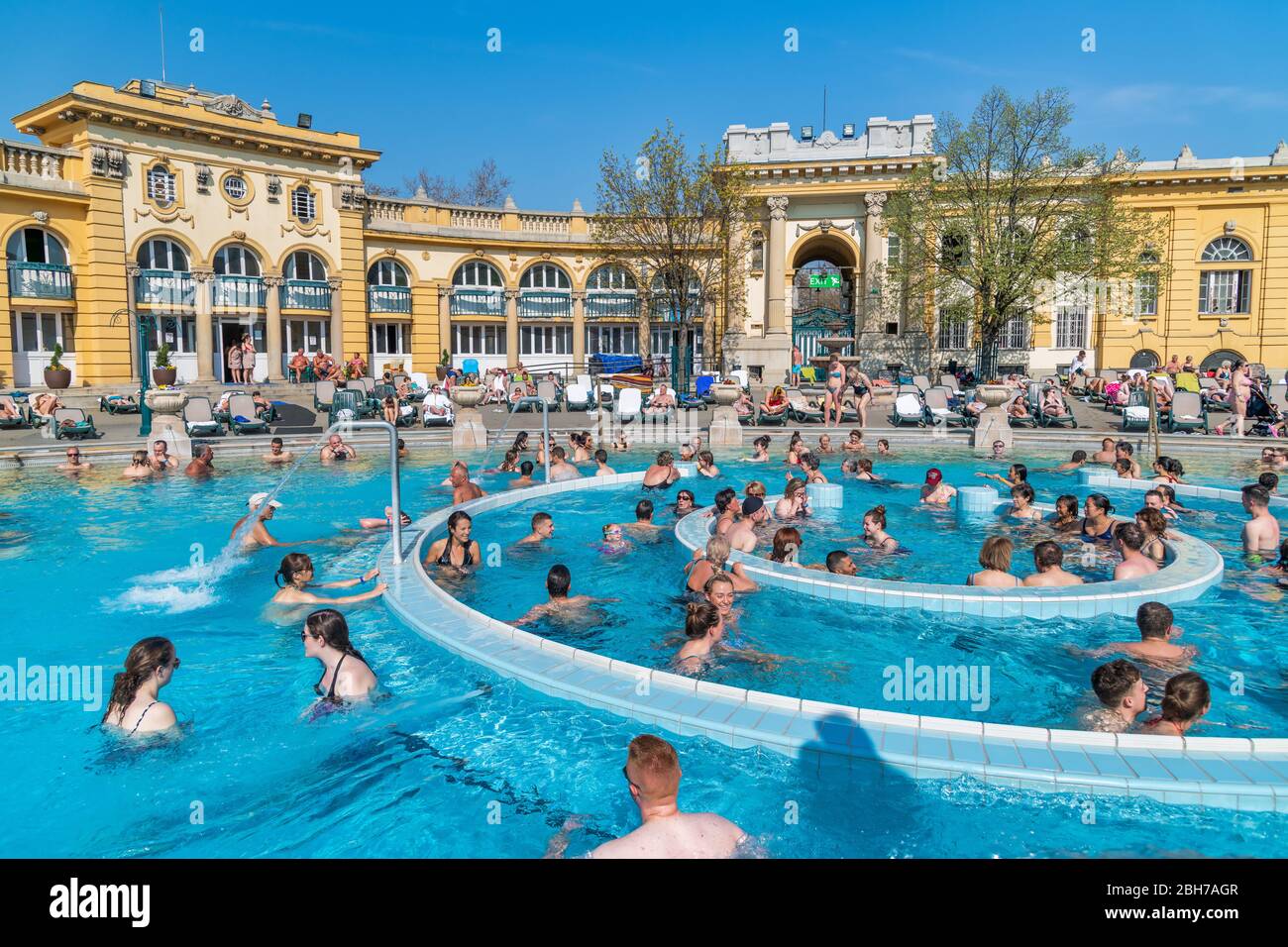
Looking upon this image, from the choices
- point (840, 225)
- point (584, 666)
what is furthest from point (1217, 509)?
point (840, 225)

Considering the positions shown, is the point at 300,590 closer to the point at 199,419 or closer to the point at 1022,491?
the point at 1022,491

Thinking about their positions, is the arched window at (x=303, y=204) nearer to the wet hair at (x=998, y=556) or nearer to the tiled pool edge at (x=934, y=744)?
the wet hair at (x=998, y=556)

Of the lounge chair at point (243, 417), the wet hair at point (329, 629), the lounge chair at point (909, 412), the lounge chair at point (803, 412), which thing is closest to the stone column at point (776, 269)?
the lounge chair at point (803, 412)

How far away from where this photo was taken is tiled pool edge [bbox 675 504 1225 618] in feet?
26.1

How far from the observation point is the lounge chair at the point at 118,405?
23672mm

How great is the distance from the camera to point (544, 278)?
122 ft

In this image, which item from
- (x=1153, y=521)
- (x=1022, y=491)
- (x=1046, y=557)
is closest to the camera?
(x=1046, y=557)

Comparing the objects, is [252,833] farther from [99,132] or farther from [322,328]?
[322,328]

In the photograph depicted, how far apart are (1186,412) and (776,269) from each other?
17220 millimetres

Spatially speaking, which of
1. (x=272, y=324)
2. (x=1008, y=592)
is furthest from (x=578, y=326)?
(x=1008, y=592)

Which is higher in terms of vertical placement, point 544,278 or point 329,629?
point 544,278

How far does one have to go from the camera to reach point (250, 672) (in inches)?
278

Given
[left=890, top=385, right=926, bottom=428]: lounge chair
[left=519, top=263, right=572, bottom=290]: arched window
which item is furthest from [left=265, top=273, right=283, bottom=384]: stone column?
[left=890, top=385, right=926, bottom=428]: lounge chair

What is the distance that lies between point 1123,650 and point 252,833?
6.28 meters
